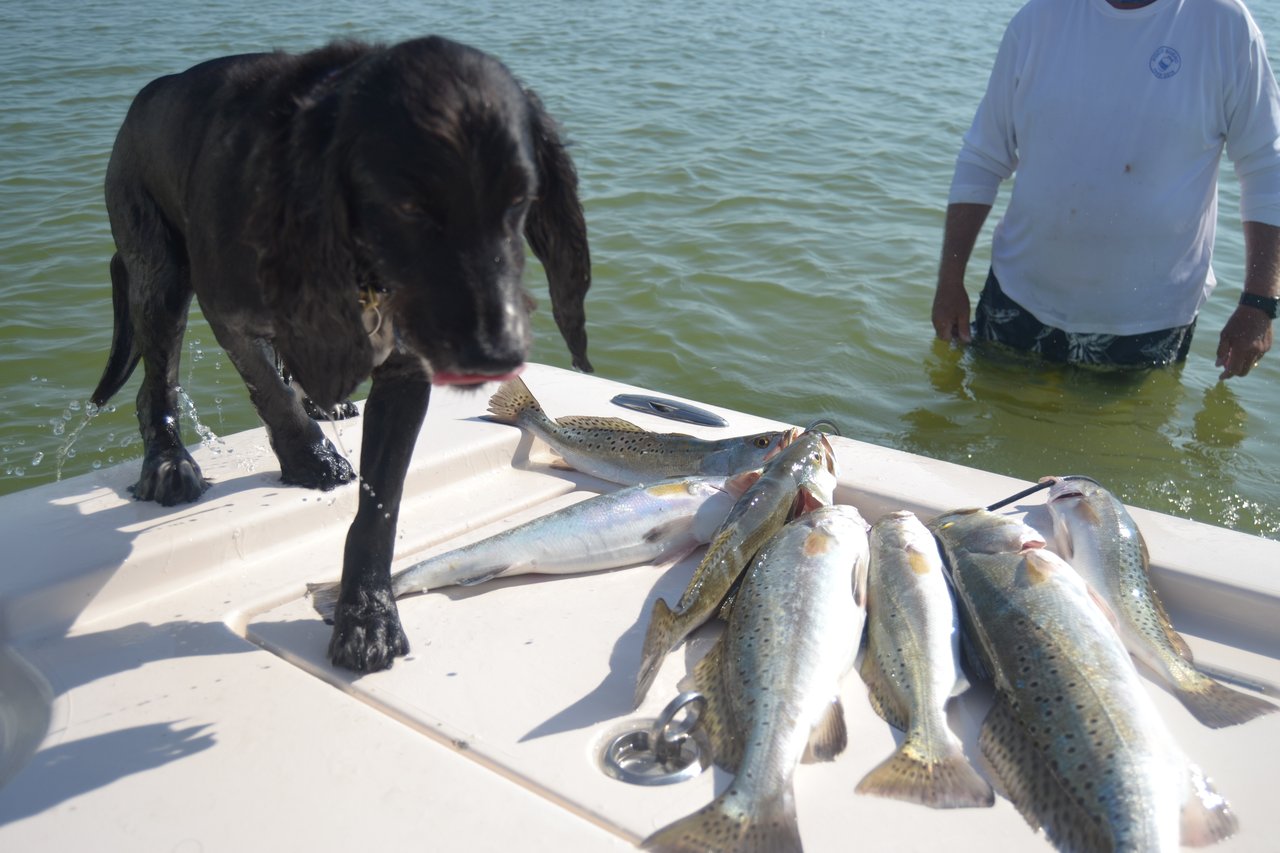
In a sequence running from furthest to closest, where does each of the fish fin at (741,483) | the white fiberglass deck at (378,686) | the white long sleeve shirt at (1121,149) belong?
the white long sleeve shirt at (1121,149)
the fish fin at (741,483)
the white fiberglass deck at (378,686)

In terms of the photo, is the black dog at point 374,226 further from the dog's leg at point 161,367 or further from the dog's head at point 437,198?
the dog's leg at point 161,367

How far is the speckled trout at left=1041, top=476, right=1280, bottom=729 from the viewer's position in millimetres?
2607

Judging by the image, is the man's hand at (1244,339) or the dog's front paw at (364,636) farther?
the man's hand at (1244,339)

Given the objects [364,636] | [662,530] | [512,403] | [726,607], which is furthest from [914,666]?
[512,403]

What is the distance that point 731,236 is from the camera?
9656mm

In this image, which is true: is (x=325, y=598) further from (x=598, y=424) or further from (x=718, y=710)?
(x=598, y=424)

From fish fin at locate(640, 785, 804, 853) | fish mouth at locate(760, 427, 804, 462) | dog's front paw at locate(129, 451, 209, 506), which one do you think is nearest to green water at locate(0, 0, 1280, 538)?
dog's front paw at locate(129, 451, 209, 506)

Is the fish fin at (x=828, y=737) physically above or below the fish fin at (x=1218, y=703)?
below

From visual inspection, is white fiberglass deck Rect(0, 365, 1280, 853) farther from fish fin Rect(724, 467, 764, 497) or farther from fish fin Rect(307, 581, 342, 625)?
fish fin Rect(724, 467, 764, 497)

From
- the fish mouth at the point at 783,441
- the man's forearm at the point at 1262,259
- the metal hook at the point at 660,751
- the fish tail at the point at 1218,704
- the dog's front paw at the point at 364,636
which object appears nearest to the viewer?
the metal hook at the point at 660,751

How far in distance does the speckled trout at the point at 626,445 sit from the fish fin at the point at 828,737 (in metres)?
1.23

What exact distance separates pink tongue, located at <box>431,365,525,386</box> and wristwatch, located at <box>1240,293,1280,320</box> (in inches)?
173

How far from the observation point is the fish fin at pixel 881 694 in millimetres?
2574

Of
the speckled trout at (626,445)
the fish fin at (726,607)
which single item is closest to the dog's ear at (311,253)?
the fish fin at (726,607)
